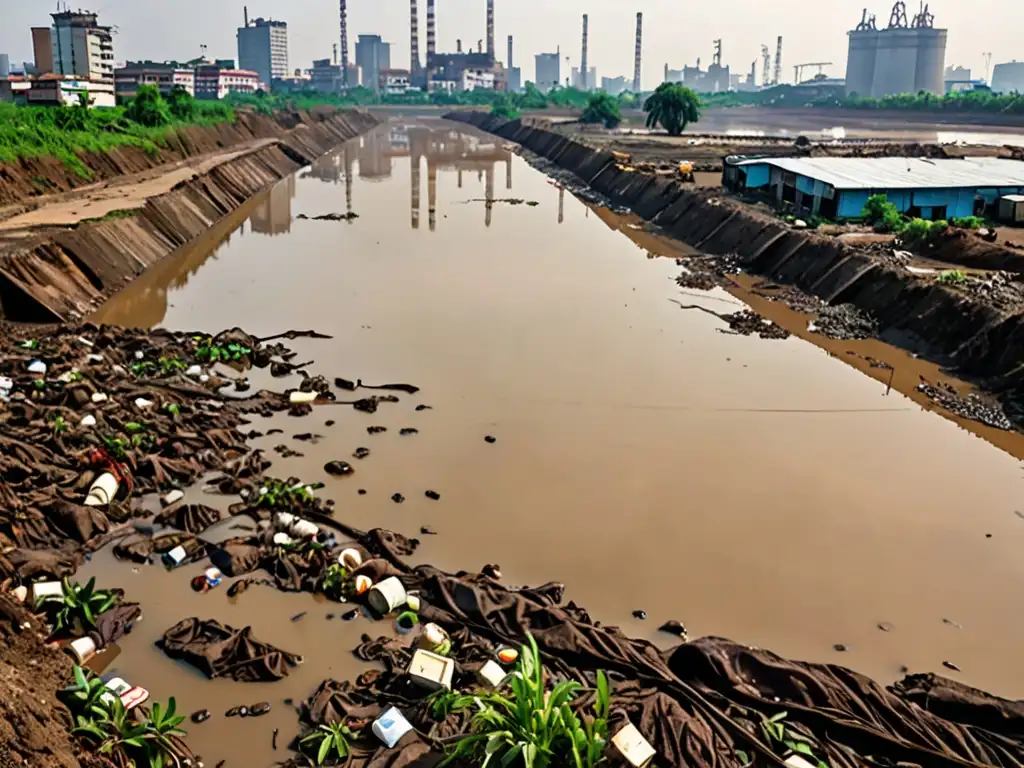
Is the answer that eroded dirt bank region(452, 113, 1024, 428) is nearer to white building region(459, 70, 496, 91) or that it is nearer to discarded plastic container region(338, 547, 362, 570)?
discarded plastic container region(338, 547, 362, 570)

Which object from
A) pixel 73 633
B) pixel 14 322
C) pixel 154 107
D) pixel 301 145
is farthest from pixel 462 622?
pixel 301 145

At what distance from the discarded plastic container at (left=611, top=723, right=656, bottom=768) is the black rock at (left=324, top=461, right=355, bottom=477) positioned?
7.29 meters

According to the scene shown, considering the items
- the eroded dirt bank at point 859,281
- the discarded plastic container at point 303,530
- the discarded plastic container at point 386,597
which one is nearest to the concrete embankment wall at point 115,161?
the eroded dirt bank at point 859,281

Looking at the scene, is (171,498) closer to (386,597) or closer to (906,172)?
(386,597)

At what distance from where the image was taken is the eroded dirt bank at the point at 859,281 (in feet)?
57.4

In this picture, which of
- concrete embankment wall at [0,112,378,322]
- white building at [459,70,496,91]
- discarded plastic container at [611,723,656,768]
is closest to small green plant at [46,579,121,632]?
discarded plastic container at [611,723,656,768]

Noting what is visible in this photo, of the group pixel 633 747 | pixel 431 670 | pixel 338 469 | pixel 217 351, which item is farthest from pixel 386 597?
pixel 217 351

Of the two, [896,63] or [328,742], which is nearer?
[328,742]

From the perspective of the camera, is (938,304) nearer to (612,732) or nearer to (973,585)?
(973,585)

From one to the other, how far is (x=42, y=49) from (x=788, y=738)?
101m

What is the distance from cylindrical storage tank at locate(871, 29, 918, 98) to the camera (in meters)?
148

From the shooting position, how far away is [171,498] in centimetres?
1182

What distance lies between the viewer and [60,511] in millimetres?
10758

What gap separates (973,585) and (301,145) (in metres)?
58.9
